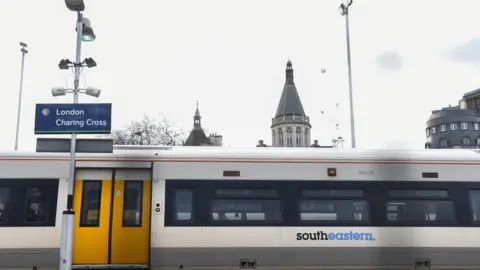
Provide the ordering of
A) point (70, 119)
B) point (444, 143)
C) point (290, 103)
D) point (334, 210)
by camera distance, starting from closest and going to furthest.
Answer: point (70, 119) < point (334, 210) < point (444, 143) < point (290, 103)

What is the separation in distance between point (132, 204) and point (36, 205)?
6.93ft

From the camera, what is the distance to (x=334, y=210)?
1099cm

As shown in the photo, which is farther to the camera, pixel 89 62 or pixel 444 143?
pixel 444 143

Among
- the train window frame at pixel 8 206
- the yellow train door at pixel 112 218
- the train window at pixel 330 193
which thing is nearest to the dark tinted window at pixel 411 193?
the train window at pixel 330 193

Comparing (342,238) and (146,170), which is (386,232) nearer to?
(342,238)

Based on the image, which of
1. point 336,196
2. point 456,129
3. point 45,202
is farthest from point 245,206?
point 456,129

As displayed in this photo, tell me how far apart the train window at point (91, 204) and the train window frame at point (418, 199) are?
21.2 feet

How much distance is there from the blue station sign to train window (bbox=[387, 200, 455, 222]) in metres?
6.60

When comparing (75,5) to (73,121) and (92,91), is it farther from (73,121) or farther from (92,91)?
(73,121)

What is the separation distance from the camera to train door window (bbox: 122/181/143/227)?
1070 cm

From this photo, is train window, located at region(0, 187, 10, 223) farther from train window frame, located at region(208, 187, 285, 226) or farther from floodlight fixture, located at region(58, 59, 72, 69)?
train window frame, located at region(208, 187, 285, 226)

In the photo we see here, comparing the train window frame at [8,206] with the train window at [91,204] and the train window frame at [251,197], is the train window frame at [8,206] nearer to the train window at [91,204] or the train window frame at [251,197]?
the train window at [91,204]

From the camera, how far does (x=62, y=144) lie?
1011 centimetres

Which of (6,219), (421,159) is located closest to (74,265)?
(6,219)
